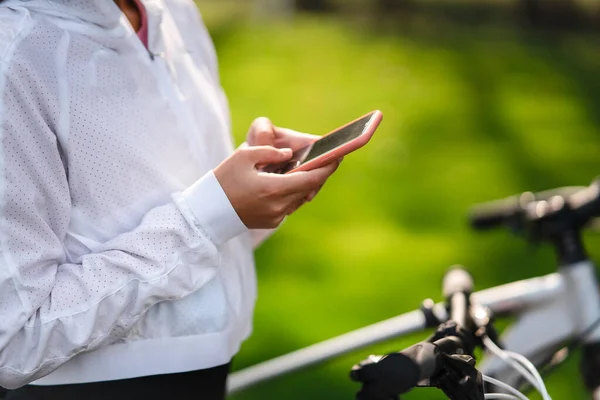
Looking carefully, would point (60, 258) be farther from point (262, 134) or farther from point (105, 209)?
point (262, 134)

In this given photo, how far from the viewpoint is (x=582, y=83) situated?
7535 millimetres

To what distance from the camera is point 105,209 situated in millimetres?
1242

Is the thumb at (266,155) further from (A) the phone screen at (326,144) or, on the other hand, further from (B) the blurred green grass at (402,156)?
(B) the blurred green grass at (402,156)

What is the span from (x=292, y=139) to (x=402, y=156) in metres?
4.24

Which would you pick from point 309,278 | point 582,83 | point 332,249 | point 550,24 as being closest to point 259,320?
point 309,278

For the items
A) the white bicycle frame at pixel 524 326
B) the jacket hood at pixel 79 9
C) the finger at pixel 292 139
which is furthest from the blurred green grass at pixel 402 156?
the jacket hood at pixel 79 9

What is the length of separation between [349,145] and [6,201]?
45 cm

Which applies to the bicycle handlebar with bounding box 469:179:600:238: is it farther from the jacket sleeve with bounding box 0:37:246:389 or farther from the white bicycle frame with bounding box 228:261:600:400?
the jacket sleeve with bounding box 0:37:246:389

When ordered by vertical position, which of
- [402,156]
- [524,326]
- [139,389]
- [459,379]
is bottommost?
[402,156]

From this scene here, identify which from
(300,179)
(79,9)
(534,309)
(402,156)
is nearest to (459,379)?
(300,179)

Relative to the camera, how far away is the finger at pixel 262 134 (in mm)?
1406

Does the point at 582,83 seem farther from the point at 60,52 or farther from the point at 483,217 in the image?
the point at 60,52

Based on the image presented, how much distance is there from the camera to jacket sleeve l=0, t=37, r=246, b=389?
1.11 meters

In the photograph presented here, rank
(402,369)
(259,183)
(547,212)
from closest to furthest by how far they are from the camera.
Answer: (402,369) → (259,183) → (547,212)
